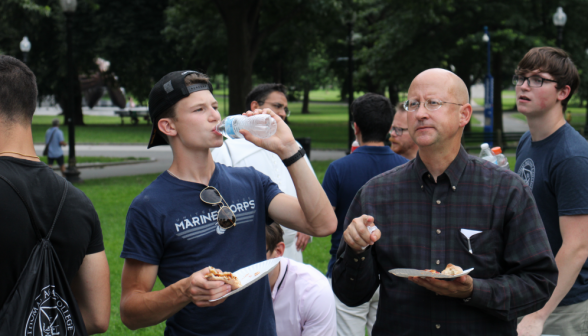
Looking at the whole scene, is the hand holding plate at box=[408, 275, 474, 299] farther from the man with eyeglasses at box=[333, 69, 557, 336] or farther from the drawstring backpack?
the drawstring backpack

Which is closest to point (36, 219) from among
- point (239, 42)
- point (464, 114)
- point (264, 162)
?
point (464, 114)

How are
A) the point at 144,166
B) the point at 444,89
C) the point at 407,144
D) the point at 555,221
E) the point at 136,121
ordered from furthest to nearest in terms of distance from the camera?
the point at 136,121 < the point at 144,166 < the point at 407,144 < the point at 555,221 < the point at 444,89

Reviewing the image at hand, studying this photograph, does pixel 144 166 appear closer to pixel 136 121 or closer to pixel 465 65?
pixel 465 65

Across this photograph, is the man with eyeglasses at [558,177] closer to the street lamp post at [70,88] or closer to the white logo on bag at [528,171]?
Answer: the white logo on bag at [528,171]

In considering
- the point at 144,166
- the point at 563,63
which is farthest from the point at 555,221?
the point at 144,166

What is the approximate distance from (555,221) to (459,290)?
1.19 metres

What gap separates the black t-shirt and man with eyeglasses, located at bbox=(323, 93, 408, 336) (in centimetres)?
231

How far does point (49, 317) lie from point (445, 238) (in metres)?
1.61

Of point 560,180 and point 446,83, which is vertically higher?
point 446,83

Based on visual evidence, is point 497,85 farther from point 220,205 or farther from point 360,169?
point 220,205

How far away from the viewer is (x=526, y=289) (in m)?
2.41

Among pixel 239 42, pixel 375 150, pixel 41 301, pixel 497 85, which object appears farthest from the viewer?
pixel 497 85

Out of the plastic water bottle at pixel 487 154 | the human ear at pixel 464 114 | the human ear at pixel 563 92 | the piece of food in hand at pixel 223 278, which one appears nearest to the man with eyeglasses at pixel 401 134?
the plastic water bottle at pixel 487 154

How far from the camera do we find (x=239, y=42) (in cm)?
1798
